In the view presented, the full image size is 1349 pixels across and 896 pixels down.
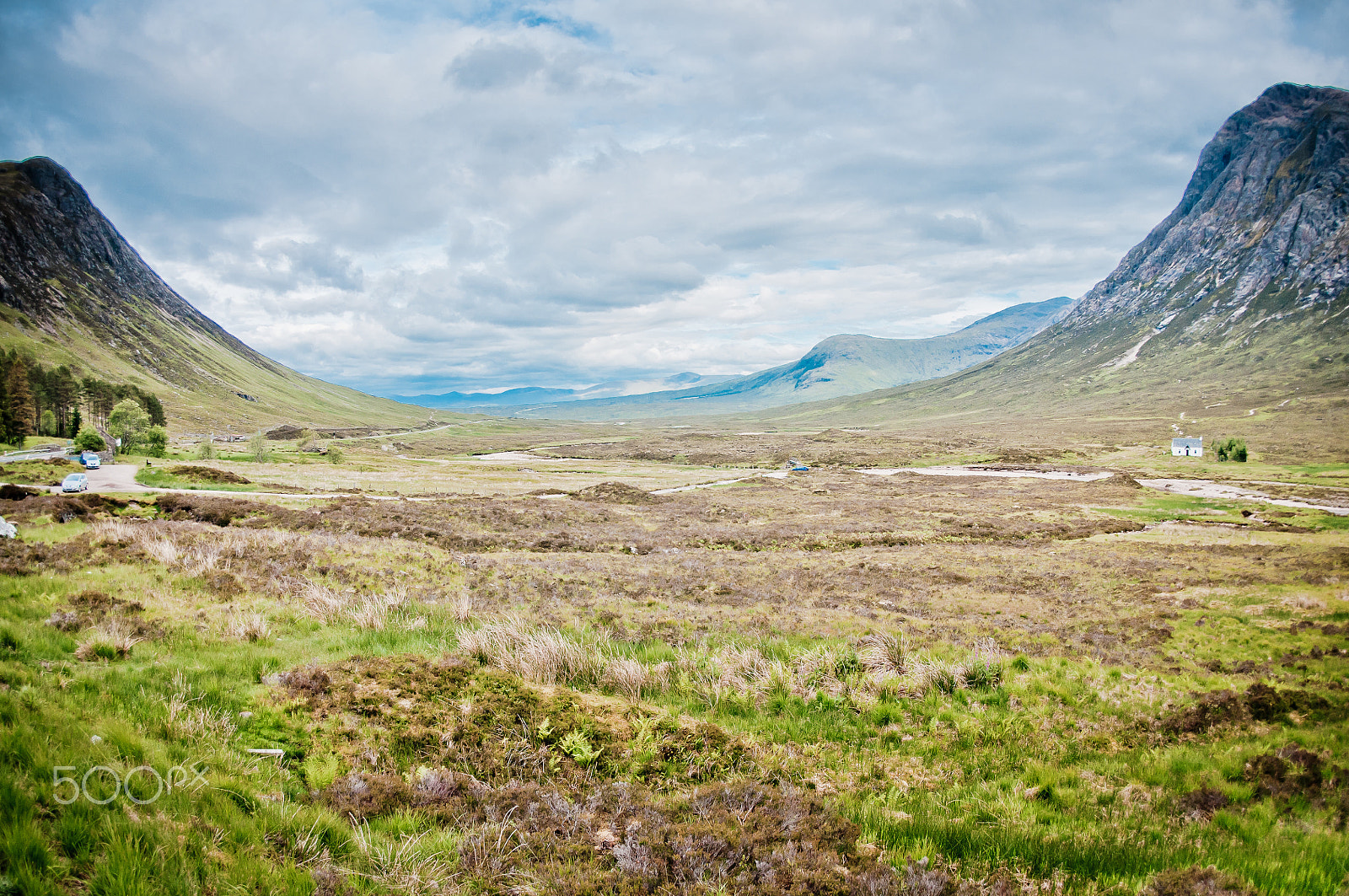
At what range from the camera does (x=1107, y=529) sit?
4241 cm

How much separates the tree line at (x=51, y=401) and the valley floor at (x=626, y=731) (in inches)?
3092

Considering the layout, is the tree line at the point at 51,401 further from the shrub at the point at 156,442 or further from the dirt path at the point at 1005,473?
the dirt path at the point at 1005,473

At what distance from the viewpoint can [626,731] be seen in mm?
7758

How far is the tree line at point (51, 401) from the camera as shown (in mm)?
71438

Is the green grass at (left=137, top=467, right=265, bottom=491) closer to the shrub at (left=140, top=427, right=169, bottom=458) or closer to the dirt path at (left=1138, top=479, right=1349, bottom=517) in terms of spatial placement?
the shrub at (left=140, top=427, right=169, bottom=458)

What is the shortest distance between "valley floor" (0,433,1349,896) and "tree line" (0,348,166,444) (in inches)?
3092

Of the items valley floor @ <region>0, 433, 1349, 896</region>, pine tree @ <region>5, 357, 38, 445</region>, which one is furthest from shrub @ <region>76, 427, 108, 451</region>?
valley floor @ <region>0, 433, 1349, 896</region>

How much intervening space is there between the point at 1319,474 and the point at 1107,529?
58.2 metres

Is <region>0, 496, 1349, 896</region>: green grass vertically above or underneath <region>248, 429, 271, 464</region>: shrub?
underneath

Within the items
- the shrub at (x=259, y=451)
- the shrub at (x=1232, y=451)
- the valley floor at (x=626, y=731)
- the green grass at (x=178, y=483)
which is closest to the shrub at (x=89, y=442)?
the shrub at (x=259, y=451)

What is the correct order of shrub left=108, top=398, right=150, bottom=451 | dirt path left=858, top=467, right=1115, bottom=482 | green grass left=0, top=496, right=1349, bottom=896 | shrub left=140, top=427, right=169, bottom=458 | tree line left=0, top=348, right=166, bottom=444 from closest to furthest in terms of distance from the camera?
green grass left=0, top=496, right=1349, bottom=896
shrub left=140, top=427, right=169, bottom=458
tree line left=0, top=348, right=166, bottom=444
shrub left=108, top=398, right=150, bottom=451
dirt path left=858, top=467, right=1115, bottom=482

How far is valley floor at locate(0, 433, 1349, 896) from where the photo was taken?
5.04 m

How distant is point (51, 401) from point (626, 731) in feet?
432

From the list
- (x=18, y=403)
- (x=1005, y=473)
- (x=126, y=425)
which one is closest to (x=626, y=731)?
(x=126, y=425)
